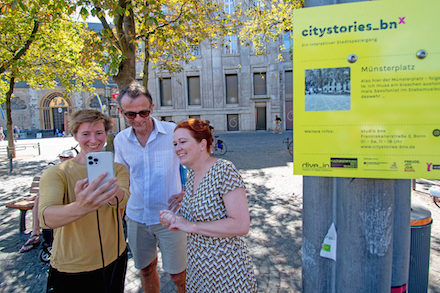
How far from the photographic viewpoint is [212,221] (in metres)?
1.67

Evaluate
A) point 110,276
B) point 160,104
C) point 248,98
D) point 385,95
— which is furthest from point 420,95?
point 160,104

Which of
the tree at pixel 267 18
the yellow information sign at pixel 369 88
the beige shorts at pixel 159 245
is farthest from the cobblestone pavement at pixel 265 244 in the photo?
the tree at pixel 267 18

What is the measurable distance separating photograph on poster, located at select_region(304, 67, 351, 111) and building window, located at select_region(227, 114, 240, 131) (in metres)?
27.1

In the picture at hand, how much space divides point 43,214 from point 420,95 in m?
2.03

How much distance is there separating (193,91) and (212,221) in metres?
27.8

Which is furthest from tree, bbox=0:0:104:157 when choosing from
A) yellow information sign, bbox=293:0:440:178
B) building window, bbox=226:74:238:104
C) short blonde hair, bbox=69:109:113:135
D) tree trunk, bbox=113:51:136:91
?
building window, bbox=226:74:238:104

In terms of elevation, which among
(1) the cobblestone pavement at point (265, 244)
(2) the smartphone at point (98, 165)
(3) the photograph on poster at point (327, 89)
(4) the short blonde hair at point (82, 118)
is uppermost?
(3) the photograph on poster at point (327, 89)

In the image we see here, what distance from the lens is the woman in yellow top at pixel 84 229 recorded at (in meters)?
1.75

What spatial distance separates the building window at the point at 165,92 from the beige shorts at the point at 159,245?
27252 mm

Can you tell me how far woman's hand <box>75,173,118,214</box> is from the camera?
145cm

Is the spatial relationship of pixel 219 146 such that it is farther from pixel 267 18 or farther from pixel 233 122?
pixel 233 122

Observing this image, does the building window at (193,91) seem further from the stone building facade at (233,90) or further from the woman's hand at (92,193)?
the woman's hand at (92,193)

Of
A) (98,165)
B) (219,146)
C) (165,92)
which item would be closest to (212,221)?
(98,165)

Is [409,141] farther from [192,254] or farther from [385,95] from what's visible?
[192,254]
